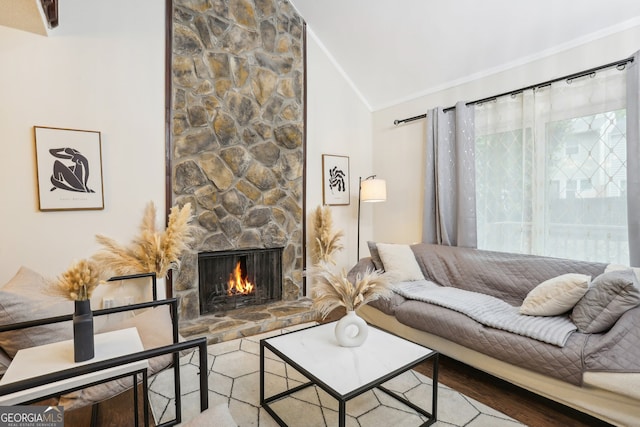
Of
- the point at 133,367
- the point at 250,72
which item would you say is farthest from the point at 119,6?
the point at 133,367

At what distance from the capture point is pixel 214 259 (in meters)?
3.40

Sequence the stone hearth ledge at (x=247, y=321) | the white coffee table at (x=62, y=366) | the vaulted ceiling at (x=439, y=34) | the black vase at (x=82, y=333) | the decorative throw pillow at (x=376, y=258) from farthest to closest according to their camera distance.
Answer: the decorative throw pillow at (x=376, y=258), the stone hearth ledge at (x=247, y=321), the vaulted ceiling at (x=439, y=34), the black vase at (x=82, y=333), the white coffee table at (x=62, y=366)

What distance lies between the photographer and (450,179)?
140 inches

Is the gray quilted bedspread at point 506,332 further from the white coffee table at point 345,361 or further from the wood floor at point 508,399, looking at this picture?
the white coffee table at point 345,361

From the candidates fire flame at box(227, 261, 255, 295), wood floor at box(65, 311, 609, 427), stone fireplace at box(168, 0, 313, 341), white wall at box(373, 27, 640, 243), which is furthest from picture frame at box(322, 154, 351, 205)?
wood floor at box(65, 311, 609, 427)

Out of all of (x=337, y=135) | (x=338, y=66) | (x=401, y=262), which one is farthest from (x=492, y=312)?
(x=338, y=66)

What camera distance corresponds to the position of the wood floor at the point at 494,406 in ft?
6.02

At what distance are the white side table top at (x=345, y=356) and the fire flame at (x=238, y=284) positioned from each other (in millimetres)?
1637

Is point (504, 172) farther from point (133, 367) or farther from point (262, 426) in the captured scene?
point (133, 367)

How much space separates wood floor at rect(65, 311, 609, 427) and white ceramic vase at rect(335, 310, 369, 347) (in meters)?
0.83

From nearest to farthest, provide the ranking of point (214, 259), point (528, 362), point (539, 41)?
point (528, 362) → point (539, 41) → point (214, 259)

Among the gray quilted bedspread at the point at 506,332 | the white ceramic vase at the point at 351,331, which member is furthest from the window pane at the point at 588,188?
the white ceramic vase at the point at 351,331

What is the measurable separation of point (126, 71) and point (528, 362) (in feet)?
12.1

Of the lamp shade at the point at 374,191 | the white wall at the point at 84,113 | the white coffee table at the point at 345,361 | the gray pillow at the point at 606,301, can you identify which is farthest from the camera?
the lamp shade at the point at 374,191
